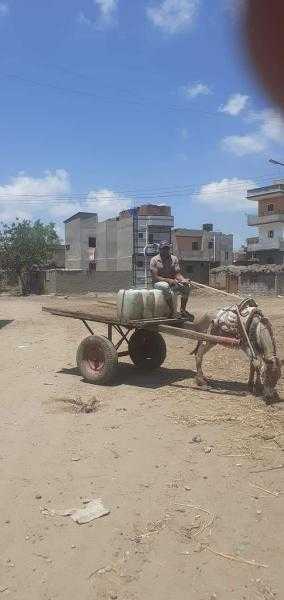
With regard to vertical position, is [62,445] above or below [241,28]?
below

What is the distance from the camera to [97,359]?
874 centimetres

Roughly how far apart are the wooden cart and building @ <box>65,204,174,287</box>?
3822cm

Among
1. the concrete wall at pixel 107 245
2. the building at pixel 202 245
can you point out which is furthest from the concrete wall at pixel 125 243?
the building at pixel 202 245

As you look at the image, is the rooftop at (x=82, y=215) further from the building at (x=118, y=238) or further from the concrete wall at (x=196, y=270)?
the concrete wall at (x=196, y=270)

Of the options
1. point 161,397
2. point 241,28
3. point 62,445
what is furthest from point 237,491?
point 241,28

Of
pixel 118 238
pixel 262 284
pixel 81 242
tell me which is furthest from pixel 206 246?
pixel 262 284

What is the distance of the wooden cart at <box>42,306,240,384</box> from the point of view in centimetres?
809

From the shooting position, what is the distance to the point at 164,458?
5.23 m

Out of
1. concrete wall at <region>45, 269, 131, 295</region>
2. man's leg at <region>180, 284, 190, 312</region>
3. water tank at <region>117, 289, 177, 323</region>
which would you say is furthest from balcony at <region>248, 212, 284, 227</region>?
water tank at <region>117, 289, 177, 323</region>

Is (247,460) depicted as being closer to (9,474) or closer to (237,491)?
(237,491)

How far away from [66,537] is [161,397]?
403cm

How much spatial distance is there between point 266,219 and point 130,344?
59.5 m

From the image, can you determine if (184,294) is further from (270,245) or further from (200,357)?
(270,245)

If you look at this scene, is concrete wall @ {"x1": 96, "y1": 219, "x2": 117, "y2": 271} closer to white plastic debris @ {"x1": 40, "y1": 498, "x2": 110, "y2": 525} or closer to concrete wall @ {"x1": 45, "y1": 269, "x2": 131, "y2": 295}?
concrete wall @ {"x1": 45, "y1": 269, "x2": 131, "y2": 295}
